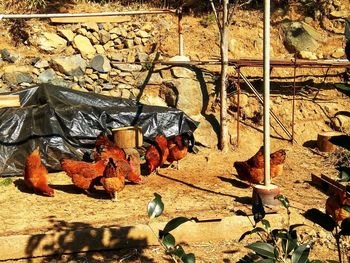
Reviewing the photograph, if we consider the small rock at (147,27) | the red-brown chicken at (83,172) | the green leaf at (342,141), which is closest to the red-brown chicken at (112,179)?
the red-brown chicken at (83,172)

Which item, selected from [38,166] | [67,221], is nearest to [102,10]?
[38,166]

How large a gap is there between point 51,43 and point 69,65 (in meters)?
0.88

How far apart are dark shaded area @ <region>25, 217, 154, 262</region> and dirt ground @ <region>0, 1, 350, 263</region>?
0.08ft

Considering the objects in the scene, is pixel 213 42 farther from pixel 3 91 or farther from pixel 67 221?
pixel 67 221

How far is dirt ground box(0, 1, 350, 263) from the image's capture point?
5461 millimetres

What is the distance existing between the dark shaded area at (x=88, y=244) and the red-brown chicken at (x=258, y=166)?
102 inches

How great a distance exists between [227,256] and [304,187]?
3092mm

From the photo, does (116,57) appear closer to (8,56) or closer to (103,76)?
(103,76)

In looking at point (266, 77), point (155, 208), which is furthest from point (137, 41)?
point (155, 208)

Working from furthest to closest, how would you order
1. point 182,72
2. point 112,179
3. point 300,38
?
point 300,38 → point 182,72 → point 112,179

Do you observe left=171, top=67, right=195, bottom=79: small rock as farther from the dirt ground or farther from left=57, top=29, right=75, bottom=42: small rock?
left=57, top=29, right=75, bottom=42: small rock

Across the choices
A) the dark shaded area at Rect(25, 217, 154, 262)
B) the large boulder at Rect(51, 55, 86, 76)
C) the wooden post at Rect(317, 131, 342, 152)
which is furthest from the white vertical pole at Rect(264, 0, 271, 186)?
the large boulder at Rect(51, 55, 86, 76)

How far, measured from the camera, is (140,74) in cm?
1109

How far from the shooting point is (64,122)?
8.88m
